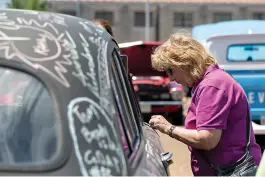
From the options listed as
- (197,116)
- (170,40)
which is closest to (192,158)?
(197,116)

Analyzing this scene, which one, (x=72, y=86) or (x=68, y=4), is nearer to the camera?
(x=72, y=86)

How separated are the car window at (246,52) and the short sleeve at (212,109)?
5217mm

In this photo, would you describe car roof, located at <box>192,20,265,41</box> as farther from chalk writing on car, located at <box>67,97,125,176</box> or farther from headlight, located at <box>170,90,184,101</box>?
chalk writing on car, located at <box>67,97,125,176</box>

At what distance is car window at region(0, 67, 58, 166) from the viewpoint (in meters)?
1.89

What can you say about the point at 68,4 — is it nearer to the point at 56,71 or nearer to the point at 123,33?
the point at 123,33

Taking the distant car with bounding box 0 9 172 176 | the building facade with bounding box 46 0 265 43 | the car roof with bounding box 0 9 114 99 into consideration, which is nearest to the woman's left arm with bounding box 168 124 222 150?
the distant car with bounding box 0 9 172 176

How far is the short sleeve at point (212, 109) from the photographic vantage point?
273cm

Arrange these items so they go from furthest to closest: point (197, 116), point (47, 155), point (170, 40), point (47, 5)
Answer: point (47, 5)
point (170, 40)
point (197, 116)
point (47, 155)

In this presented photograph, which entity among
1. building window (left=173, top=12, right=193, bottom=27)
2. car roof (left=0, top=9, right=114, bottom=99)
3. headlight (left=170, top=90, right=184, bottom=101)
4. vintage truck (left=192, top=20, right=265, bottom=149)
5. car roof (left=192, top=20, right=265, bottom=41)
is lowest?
headlight (left=170, top=90, right=184, bottom=101)

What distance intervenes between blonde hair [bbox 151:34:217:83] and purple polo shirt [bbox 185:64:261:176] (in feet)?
0.16

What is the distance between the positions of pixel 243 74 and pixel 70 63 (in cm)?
588

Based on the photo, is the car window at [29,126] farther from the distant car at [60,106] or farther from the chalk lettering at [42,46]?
the chalk lettering at [42,46]

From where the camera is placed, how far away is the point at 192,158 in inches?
119

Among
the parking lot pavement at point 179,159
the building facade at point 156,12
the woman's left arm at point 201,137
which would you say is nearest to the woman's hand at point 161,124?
the woman's left arm at point 201,137
